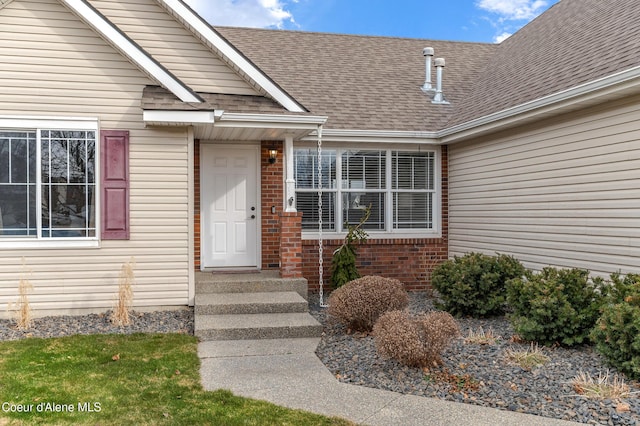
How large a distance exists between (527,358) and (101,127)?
20.4 ft

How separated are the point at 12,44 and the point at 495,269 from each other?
742cm

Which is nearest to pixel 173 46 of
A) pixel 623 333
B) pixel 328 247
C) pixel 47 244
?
pixel 47 244

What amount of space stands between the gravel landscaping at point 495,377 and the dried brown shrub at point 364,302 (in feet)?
0.87

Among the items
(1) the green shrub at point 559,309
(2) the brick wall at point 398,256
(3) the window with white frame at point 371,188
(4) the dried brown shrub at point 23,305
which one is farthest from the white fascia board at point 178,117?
(1) the green shrub at point 559,309

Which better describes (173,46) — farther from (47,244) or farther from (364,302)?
(364,302)

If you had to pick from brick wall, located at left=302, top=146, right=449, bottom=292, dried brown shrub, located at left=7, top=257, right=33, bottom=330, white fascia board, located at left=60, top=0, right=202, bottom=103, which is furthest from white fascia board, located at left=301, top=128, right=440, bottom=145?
dried brown shrub, located at left=7, top=257, right=33, bottom=330

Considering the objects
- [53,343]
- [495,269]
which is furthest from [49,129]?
[495,269]

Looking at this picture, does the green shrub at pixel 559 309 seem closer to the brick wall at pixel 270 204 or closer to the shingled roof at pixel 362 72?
the brick wall at pixel 270 204

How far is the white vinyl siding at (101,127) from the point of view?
→ 289 inches

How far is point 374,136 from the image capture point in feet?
32.9

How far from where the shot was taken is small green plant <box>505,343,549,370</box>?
5258mm

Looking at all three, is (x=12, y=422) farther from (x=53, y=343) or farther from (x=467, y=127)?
(x=467, y=127)

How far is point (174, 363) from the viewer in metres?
5.44

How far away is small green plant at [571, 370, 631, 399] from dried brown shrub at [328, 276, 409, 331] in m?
2.41
